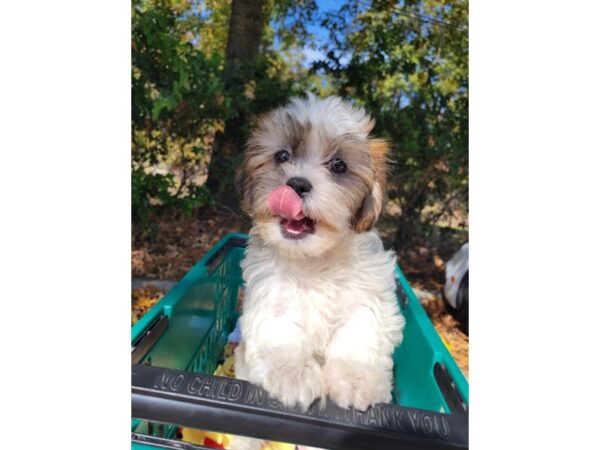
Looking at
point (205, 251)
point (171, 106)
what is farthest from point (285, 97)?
point (205, 251)

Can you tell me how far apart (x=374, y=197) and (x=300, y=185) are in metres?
A: 0.40

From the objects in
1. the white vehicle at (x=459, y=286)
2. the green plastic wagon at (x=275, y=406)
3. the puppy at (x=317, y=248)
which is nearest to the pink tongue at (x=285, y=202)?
the puppy at (x=317, y=248)

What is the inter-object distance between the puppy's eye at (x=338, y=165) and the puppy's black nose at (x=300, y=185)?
0.23m

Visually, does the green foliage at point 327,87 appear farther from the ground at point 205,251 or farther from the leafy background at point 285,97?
the ground at point 205,251

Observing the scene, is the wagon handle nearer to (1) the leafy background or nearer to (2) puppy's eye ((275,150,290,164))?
(2) puppy's eye ((275,150,290,164))

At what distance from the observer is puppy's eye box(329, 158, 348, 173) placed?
6.35ft

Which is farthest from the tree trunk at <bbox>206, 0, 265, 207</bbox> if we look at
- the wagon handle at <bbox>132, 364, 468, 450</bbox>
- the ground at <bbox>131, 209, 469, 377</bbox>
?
the wagon handle at <bbox>132, 364, 468, 450</bbox>

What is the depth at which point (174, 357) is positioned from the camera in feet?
7.14

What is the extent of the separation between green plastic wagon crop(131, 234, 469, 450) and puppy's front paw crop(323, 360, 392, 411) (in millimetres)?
87

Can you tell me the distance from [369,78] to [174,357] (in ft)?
10.5

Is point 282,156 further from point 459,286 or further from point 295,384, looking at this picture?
point 459,286

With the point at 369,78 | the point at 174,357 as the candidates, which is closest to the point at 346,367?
the point at 174,357

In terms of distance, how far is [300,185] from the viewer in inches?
68.2

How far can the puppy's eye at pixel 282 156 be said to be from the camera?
1.96 m
